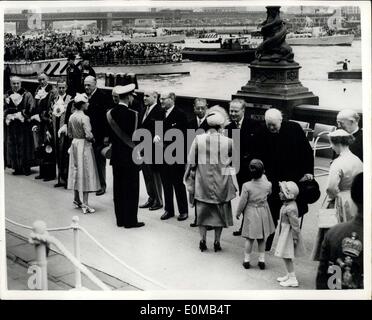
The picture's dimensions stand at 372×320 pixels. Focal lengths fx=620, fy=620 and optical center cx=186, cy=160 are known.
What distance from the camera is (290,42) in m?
7.61

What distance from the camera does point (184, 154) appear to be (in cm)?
632

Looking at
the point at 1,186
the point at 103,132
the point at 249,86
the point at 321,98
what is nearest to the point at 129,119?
the point at 103,132

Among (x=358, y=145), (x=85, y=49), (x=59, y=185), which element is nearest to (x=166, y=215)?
(x=59, y=185)

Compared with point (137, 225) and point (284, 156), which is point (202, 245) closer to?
point (137, 225)

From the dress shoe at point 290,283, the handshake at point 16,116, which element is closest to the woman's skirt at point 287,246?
the dress shoe at point 290,283

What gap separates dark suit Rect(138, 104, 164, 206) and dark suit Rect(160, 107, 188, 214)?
6.6 inches

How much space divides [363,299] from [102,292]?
78.3 inches

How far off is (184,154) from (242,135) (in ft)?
2.86

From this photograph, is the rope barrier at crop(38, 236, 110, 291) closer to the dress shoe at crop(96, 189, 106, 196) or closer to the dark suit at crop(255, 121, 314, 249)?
the dark suit at crop(255, 121, 314, 249)

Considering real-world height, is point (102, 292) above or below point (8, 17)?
below

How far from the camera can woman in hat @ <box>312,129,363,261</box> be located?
4.68 m

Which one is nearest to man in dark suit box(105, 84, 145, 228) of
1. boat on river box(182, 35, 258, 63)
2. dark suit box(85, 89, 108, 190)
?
dark suit box(85, 89, 108, 190)

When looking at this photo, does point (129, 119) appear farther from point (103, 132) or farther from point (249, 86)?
point (249, 86)

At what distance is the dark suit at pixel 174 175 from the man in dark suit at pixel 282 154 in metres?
1.09
